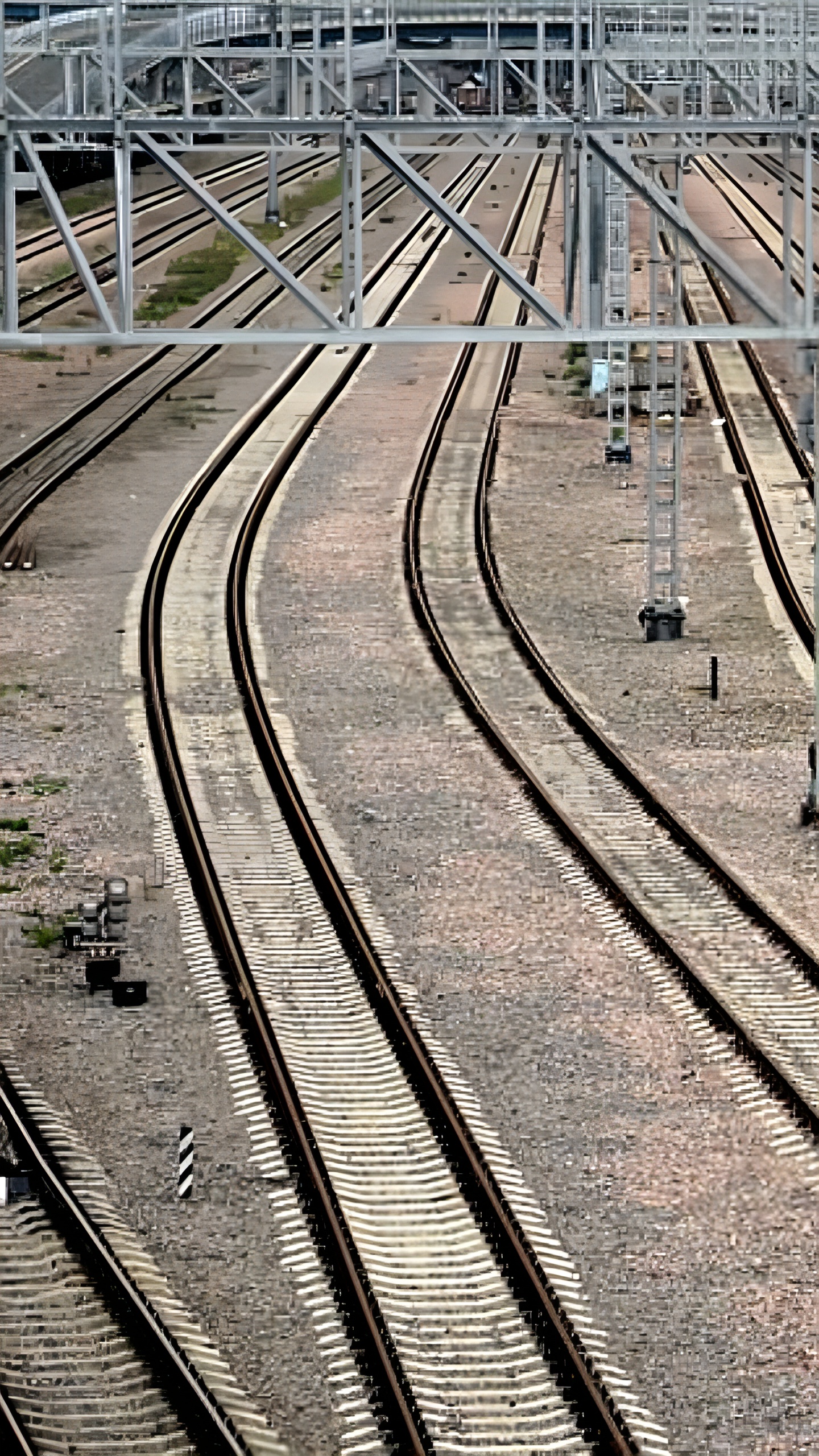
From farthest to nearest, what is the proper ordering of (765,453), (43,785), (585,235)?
(765,453) → (43,785) → (585,235)

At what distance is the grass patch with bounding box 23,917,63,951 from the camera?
1892 centimetres

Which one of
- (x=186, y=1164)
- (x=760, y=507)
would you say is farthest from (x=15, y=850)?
(x=760, y=507)

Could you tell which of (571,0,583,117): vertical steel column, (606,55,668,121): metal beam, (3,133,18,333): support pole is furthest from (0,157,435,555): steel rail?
(3,133,18,333): support pole

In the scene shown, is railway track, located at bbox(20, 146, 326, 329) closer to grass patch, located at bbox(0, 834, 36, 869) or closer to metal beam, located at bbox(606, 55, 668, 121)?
metal beam, located at bbox(606, 55, 668, 121)

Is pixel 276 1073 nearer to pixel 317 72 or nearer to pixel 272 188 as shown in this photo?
pixel 317 72

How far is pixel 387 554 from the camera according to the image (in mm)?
32688

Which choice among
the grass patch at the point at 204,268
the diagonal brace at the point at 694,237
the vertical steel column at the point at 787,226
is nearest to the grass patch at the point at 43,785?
the vertical steel column at the point at 787,226

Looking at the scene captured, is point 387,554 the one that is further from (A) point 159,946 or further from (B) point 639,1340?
(B) point 639,1340

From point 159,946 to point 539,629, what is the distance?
10.7 metres

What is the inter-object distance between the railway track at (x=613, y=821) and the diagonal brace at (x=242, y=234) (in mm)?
4812

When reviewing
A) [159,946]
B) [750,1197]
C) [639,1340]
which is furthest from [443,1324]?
[159,946]

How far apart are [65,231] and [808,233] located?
4547mm

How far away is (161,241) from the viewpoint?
61.8 metres

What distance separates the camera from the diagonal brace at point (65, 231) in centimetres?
1667
